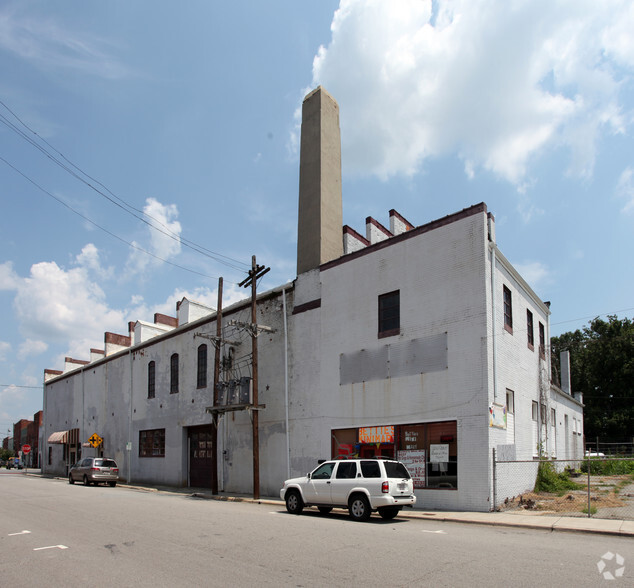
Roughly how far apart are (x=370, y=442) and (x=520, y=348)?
266 inches

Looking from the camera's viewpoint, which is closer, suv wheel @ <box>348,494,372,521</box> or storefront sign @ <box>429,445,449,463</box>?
suv wheel @ <box>348,494,372,521</box>

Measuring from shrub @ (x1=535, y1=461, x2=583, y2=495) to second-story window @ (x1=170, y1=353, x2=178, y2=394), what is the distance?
782 inches

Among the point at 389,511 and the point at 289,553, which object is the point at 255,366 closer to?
the point at 389,511

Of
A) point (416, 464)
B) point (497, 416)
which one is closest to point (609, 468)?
point (497, 416)

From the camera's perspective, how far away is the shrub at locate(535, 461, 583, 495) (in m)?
20.9

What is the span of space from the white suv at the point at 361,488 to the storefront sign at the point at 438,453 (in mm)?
3422

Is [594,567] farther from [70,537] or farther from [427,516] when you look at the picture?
[70,537]

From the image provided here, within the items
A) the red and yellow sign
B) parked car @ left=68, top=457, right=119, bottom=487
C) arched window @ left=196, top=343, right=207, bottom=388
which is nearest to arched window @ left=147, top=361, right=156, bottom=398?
parked car @ left=68, top=457, right=119, bottom=487

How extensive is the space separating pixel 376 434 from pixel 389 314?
4.34 meters

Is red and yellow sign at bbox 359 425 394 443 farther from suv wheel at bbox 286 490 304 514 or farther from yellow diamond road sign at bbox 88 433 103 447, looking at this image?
yellow diamond road sign at bbox 88 433 103 447

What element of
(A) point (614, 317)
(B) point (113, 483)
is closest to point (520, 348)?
(B) point (113, 483)

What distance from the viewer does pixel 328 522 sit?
1403cm

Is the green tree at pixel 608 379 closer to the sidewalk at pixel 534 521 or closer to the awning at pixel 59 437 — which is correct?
the sidewalk at pixel 534 521

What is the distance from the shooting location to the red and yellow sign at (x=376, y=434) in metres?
19.9
